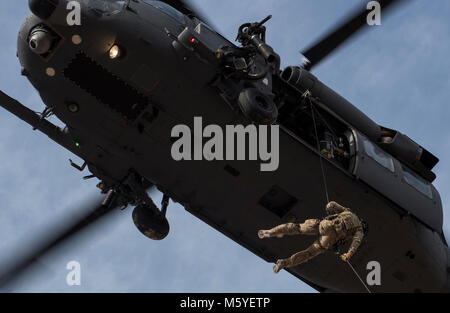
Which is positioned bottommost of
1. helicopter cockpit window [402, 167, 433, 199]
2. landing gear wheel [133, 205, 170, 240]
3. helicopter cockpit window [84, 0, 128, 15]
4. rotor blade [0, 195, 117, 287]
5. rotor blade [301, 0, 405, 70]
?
rotor blade [0, 195, 117, 287]

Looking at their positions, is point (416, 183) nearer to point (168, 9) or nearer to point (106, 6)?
point (168, 9)

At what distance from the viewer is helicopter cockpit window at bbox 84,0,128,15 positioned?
17.6 meters

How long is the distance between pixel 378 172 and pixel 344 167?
882 millimetres

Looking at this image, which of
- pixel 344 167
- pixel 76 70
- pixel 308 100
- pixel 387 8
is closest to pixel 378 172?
pixel 344 167

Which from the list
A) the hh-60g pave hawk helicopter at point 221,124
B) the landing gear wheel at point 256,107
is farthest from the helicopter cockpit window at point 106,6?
the landing gear wheel at point 256,107

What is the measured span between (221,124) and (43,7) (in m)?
4.75

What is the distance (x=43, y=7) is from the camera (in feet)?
56.2

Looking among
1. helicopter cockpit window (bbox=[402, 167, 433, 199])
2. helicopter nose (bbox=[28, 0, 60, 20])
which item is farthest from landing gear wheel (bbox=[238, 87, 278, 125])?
helicopter cockpit window (bbox=[402, 167, 433, 199])

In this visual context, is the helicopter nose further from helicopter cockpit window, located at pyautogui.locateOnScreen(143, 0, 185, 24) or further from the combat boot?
the combat boot

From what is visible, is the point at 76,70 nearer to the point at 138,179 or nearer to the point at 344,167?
the point at 138,179

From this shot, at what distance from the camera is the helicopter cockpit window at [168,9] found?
18.8 metres

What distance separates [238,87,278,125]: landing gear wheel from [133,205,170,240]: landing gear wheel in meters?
3.61

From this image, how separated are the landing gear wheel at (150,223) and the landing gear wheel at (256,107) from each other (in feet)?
11.9

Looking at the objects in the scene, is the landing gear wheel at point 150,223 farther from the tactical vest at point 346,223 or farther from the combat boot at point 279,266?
the tactical vest at point 346,223
